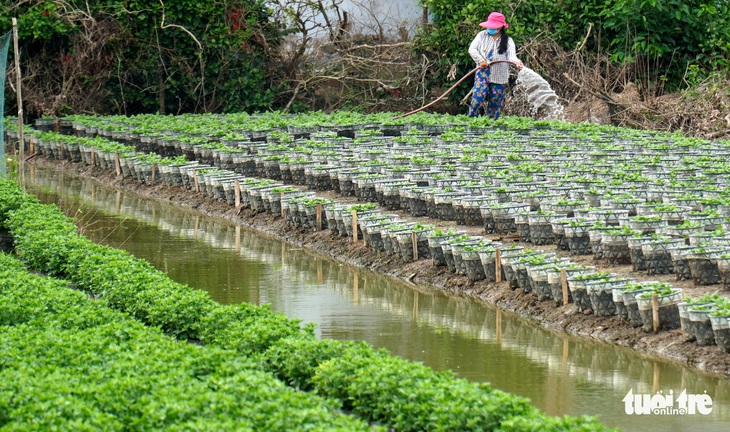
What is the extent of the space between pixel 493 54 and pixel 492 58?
83mm

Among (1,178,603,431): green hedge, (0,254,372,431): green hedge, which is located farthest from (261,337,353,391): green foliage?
(0,254,372,431): green hedge

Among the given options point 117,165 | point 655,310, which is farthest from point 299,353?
point 117,165

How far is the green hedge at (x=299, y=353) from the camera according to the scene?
610 cm

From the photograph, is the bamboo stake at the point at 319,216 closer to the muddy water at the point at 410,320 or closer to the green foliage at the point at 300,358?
the muddy water at the point at 410,320

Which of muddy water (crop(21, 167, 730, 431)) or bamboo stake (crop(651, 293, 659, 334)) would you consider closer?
muddy water (crop(21, 167, 730, 431))

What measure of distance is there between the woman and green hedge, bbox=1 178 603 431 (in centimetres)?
1283

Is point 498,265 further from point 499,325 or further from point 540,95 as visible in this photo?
point 540,95

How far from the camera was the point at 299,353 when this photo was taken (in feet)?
24.0

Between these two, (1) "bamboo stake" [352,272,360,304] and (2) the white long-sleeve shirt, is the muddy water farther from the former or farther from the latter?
(2) the white long-sleeve shirt

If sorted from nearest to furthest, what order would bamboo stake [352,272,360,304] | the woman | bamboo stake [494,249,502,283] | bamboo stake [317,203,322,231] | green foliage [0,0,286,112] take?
1. bamboo stake [494,249,502,283]
2. bamboo stake [352,272,360,304]
3. bamboo stake [317,203,322,231]
4. the woman
5. green foliage [0,0,286,112]

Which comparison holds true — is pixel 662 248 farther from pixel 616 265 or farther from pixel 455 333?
pixel 455 333

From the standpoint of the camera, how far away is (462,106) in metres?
27.8

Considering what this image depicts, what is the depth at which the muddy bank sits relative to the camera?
845 cm

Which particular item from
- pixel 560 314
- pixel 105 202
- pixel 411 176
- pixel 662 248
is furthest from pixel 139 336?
pixel 105 202
